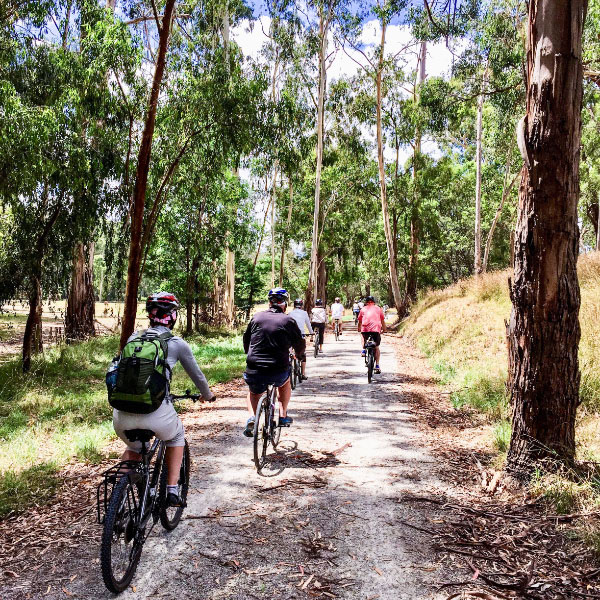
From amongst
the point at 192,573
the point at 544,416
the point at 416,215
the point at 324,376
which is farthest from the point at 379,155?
the point at 192,573

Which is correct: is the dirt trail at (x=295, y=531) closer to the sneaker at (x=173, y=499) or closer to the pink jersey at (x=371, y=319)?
the sneaker at (x=173, y=499)

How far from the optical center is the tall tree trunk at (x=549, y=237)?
4.55 meters

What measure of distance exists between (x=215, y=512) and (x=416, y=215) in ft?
94.1

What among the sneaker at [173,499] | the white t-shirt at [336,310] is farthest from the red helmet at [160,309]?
the white t-shirt at [336,310]

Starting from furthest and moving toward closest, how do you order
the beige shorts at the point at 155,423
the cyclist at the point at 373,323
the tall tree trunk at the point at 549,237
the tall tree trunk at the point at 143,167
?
1. the cyclist at the point at 373,323
2. the tall tree trunk at the point at 143,167
3. the tall tree trunk at the point at 549,237
4. the beige shorts at the point at 155,423

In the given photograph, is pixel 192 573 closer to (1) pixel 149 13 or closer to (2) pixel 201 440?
(2) pixel 201 440

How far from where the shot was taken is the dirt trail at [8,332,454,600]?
10.9ft

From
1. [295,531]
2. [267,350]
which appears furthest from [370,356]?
[295,531]

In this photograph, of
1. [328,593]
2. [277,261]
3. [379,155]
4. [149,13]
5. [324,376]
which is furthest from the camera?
[277,261]

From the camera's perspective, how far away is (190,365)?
3770 mm

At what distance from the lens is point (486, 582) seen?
133 inches

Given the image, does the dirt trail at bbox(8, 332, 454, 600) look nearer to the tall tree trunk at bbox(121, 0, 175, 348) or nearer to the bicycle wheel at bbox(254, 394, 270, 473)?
the bicycle wheel at bbox(254, 394, 270, 473)

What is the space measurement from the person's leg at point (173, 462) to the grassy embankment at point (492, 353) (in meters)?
3.32

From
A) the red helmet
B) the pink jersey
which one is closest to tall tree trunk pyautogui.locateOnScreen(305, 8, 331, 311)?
the pink jersey
